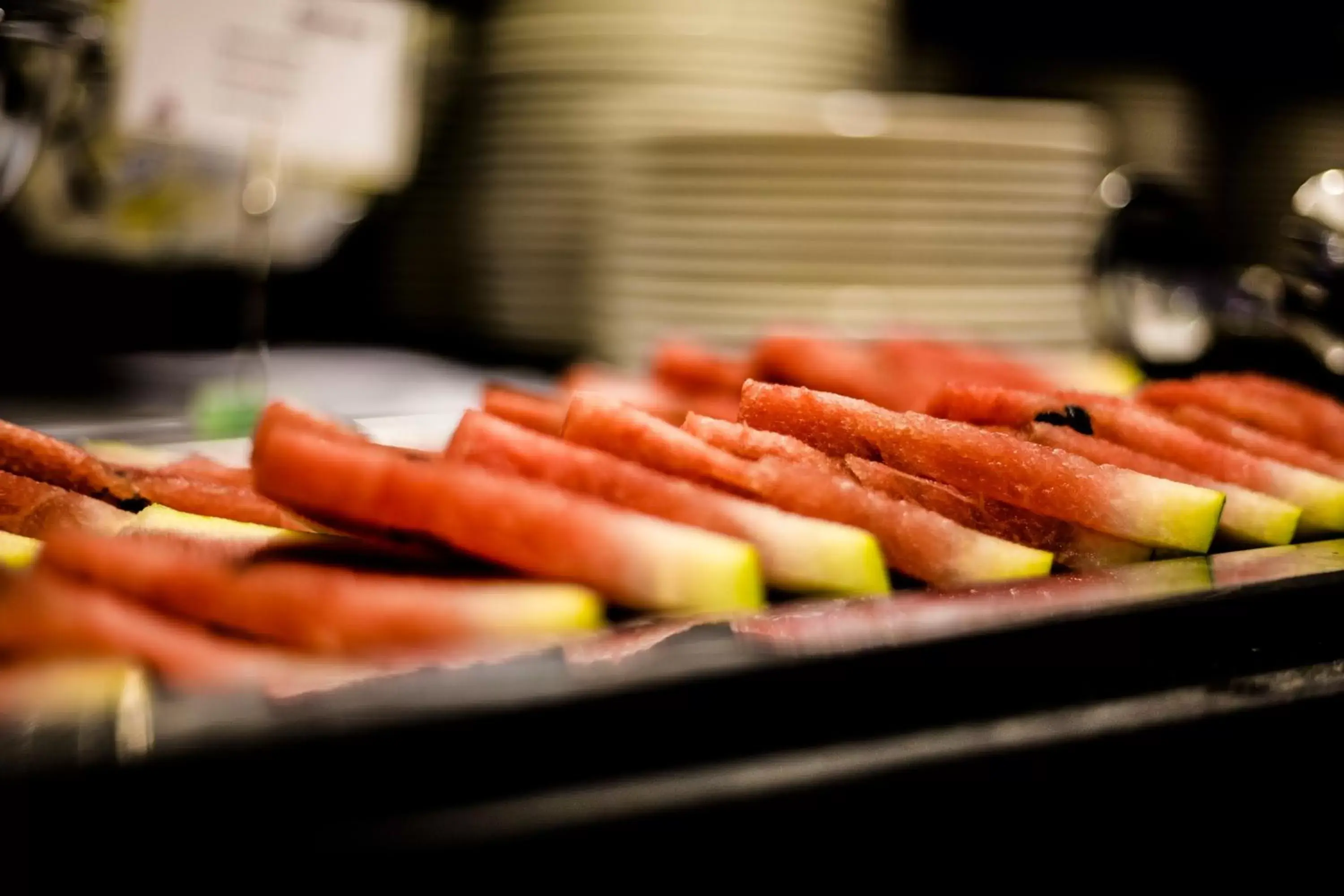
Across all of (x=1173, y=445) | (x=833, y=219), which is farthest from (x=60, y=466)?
(x=833, y=219)

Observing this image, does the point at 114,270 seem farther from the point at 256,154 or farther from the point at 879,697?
the point at 879,697

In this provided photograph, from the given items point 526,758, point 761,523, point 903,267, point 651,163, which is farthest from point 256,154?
point 526,758

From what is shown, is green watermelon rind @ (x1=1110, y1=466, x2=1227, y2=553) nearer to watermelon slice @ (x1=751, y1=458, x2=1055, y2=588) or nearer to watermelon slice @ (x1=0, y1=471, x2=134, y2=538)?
watermelon slice @ (x1=751, y1=458, x2=1055, y2=588)

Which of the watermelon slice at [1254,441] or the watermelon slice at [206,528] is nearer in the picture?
the watermelon slice at [206,528]

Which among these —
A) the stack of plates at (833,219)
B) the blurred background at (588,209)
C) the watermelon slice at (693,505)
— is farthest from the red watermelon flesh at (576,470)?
the stack of plates at (833,219)

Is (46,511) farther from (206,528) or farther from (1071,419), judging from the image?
(1071,419)

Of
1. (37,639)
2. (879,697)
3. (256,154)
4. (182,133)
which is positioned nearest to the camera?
(37,639)

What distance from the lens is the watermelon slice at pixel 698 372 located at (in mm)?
1939

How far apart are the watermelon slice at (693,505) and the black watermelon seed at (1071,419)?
339 millimetres

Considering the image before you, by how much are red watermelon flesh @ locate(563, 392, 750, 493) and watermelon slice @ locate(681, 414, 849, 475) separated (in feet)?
0.05

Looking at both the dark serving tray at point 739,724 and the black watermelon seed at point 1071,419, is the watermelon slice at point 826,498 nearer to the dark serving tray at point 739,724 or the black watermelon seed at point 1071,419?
the dark serving tray at point 739,724

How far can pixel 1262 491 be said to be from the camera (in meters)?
1.35

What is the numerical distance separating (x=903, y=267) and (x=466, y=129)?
55.5 inches

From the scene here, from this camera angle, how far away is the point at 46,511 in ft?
3.85
